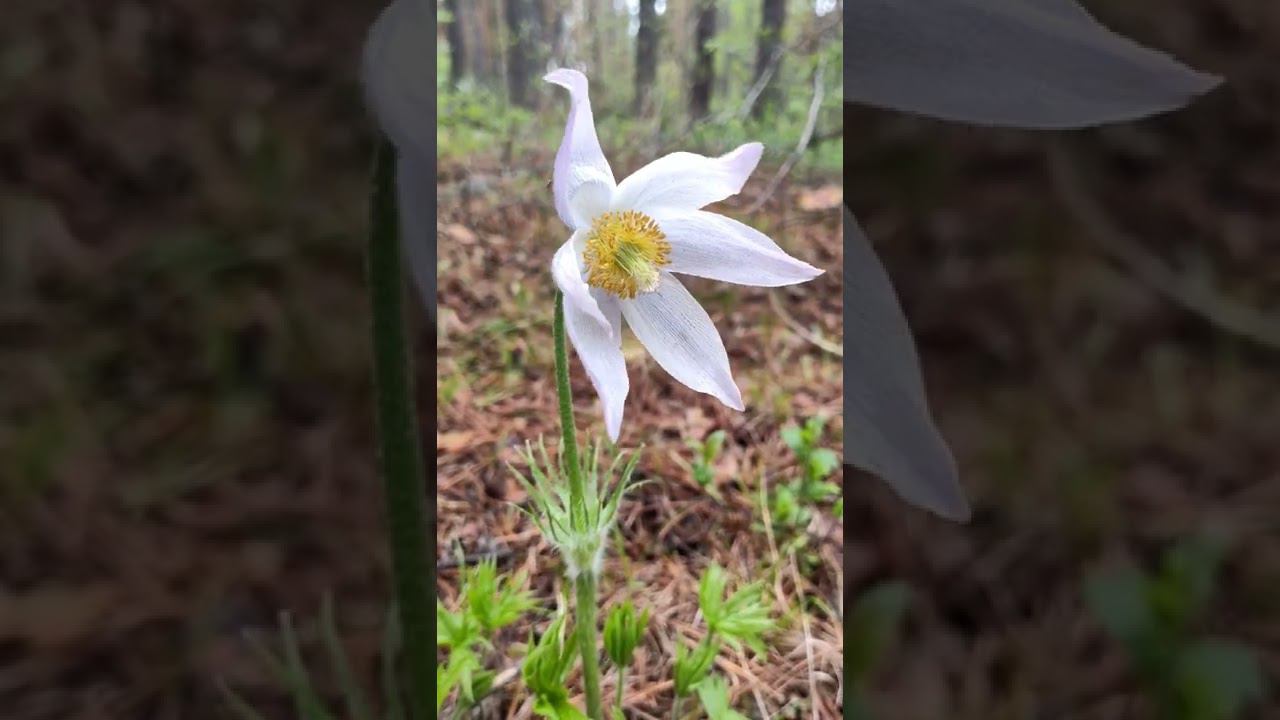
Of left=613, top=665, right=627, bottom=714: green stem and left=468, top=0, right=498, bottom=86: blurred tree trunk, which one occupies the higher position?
left=468, top=0, right=498, bottom=86: blurred tree trunk

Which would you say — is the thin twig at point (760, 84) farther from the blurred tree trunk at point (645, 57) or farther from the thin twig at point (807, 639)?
the thin twig at point (807, 639)

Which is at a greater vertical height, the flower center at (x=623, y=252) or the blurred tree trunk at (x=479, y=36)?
the blurred tree trunk at (x=479, y=36)

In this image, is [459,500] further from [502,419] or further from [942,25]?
[942,25]

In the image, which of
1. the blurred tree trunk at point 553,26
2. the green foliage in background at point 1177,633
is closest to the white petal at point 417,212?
the blurred tree trunk at point 553,26

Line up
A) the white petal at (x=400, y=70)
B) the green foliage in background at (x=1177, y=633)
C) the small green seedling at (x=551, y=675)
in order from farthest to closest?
the green foliage in background at (x=1177, y=633)
the small green seedling at (x=551, y=675)
the white petal at (x=400, y=70)

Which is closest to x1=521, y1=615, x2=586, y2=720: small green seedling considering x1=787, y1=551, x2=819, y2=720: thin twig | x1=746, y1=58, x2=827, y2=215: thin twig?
x1=787, y1=551, x2=819, y2=720: thin twig

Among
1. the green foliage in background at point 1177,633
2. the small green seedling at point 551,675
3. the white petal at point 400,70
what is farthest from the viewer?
the green foliage in background at point 1177,633

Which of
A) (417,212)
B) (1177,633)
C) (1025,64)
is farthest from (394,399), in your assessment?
(1177,633)

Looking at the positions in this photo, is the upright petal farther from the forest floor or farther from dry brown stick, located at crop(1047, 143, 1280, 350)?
dry brown stick, located at crop(1047, 143, 1280, 350)
